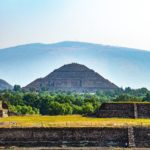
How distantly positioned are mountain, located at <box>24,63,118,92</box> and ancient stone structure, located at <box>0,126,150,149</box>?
14052cm

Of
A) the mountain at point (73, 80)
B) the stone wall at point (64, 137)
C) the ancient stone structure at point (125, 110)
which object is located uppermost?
the mountain at point (73, 80)

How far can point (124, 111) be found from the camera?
99.5ft

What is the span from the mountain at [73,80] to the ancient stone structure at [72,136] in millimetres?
140519

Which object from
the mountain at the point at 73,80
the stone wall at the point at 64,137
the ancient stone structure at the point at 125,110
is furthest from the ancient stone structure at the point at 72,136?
the mountain at the point at 73,80

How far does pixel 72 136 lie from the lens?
84.2ft

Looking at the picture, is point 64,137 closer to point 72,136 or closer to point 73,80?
point 72,136

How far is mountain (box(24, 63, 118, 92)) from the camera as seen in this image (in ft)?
561

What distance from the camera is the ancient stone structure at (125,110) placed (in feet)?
98.8

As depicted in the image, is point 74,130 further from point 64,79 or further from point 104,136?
point 64,79

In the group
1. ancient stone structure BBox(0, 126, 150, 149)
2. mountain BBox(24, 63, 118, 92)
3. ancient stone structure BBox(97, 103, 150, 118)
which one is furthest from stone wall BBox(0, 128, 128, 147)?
mountain BBox(24, 63, 118, 92)

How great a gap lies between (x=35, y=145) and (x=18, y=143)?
79cm

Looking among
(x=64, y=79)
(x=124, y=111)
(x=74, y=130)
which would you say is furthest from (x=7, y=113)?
(x=64, y=79)

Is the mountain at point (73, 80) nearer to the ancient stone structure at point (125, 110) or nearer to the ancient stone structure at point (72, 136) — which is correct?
the ancient stone structure at point (125, 110)

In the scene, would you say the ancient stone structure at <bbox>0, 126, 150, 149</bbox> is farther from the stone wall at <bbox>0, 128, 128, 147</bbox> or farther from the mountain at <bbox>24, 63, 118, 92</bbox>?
the mountain at <bbox>24, 63, 118, 92</bbox>
